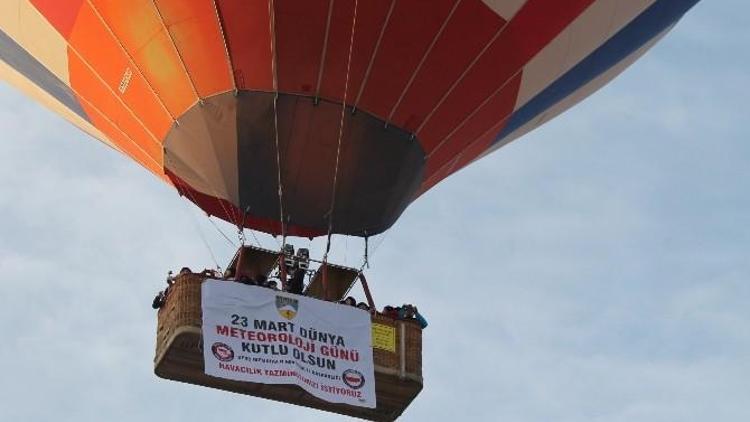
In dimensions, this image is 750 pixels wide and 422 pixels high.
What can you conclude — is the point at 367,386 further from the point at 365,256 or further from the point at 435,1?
the point at 435,1

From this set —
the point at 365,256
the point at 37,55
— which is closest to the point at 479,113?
the point at 365,256

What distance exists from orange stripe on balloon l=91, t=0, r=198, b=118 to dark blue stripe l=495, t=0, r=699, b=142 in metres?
3.27

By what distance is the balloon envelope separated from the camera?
15062mm

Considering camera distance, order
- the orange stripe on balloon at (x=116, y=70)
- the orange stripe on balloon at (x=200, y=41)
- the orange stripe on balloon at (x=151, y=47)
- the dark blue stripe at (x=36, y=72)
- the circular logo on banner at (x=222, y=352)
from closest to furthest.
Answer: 1. the circular logo on banner at (x=222, y=352)
2. the orange stripe on balloon at (x=200, y=41)
3. the orange stripe on balloon at (x=151, y=47)
4. the orange stripe on balloon at (x=116, y=70)
5. the dark blue stripe at (x=36, y=72)

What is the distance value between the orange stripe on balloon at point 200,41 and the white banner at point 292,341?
1846 millimetres

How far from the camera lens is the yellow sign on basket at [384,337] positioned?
1482 centimetres

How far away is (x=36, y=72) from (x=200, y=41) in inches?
102

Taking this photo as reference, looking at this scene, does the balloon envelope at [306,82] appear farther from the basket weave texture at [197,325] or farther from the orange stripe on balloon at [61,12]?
the basket weave texture at [197,325]

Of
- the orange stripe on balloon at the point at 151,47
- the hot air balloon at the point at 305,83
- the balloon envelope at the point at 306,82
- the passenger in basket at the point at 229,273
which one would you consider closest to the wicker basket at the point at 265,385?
the passenger in basket at the point at 229,273

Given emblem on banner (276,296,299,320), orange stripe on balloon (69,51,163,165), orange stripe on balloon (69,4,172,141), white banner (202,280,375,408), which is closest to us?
white banner (202,280,375,408)

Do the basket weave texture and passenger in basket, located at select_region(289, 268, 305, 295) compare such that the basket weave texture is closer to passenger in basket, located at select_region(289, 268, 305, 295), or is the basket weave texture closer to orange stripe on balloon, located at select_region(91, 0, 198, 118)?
passenger in basket, located at select_region(289, 268, 305, 295)

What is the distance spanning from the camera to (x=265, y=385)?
14602 millimetres

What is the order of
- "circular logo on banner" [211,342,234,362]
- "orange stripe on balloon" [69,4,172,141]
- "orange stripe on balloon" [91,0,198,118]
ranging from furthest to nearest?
"orange stripe on balloon" [69,4,172,141], "orange stripe on balloon" [91,0,198,118], "circular logo on banner" [211,342,234,362]

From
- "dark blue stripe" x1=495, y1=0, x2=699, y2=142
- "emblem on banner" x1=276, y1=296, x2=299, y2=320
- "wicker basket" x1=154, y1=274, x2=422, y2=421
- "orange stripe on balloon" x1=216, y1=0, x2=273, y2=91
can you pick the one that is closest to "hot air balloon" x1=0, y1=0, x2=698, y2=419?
"orange stripe on balloon" x1=216, y1=0, x2=273, y2=91
